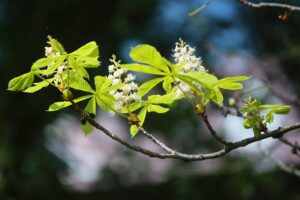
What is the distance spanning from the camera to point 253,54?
4.58 meters

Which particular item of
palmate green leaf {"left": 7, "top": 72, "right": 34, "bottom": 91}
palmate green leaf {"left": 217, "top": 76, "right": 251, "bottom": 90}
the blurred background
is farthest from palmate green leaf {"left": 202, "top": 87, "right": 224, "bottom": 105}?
the blurred background

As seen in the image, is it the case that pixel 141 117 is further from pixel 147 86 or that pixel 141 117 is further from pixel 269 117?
pixel 269 117

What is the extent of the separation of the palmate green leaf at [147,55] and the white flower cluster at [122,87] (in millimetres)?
147

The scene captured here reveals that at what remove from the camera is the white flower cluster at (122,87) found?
0.98 m

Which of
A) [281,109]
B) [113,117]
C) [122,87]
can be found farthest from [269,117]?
[113,117]

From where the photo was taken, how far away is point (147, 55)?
83cm

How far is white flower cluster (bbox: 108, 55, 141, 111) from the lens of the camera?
981 mm

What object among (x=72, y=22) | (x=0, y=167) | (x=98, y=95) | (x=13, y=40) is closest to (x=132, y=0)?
(x=72, y=22)

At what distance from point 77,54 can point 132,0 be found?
3.98 meters

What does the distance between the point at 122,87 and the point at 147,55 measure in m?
0.17

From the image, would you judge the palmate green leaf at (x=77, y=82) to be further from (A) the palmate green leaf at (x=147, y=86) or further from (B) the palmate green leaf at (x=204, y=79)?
(B) the palmate green leaf at (x=204, y=79)

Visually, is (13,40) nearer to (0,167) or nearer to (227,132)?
(0,167)

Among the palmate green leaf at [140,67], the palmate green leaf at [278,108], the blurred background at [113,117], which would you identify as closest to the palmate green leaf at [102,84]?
the palmate green leaf at [140,67]

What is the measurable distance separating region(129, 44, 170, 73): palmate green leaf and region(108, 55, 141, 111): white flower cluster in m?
0.15
